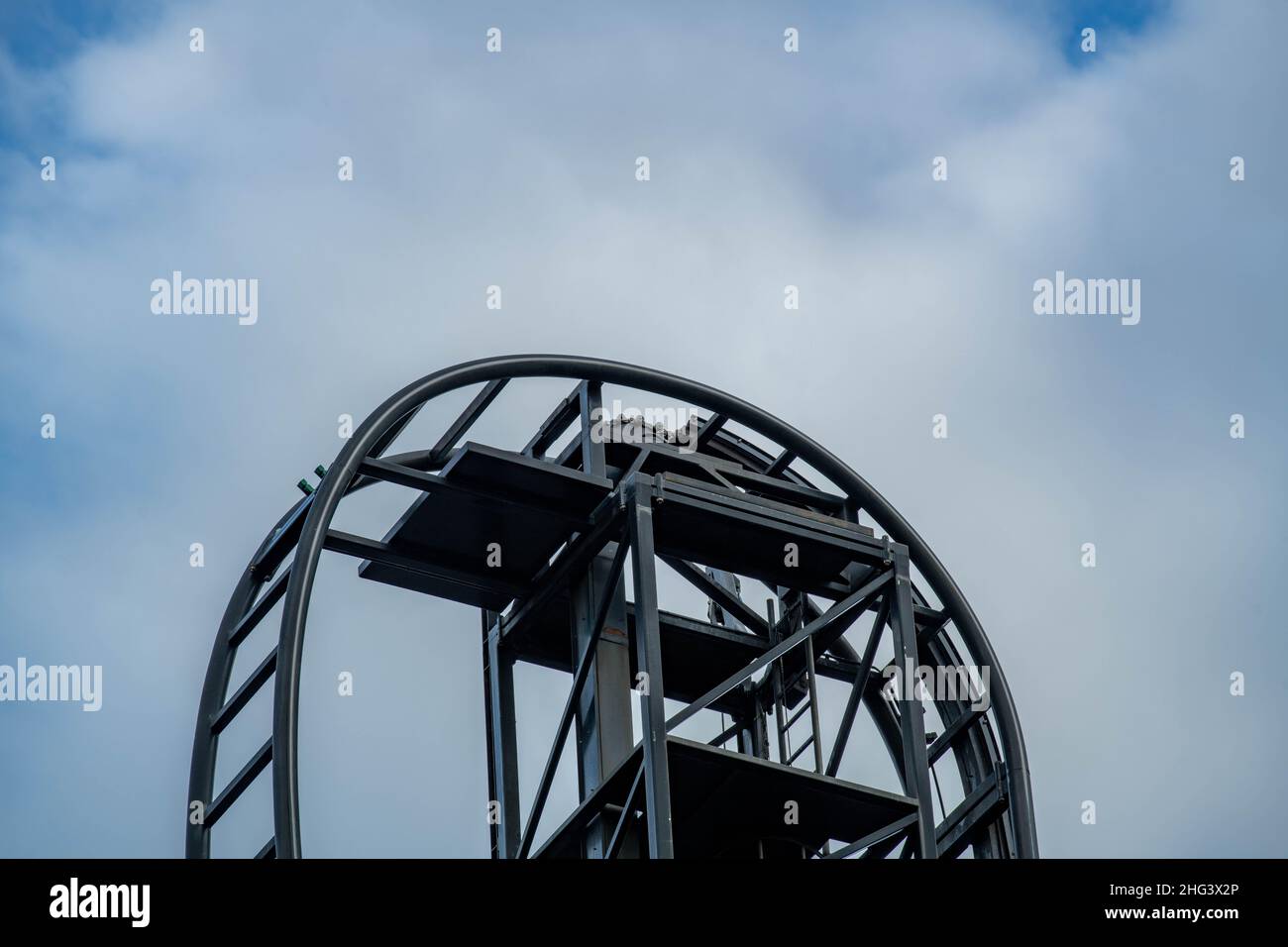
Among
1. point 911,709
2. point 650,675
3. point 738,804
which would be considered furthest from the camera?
point 911,709

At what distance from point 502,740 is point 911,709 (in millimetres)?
4022

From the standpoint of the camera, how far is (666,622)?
1942 cm

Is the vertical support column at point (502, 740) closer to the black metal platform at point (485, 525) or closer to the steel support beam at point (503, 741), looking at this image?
the steel support beam at point (503, 741)

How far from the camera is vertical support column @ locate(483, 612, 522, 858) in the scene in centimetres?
1864

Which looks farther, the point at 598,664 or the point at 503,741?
the point at 503,741

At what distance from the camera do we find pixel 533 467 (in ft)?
58.2

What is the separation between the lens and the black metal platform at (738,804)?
16.8 m

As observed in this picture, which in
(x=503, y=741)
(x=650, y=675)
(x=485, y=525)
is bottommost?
(x=503, y=741)

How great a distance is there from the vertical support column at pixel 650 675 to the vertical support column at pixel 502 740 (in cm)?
229

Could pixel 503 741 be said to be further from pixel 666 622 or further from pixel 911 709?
pixel 911 709

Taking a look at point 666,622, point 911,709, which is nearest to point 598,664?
point 666,622
